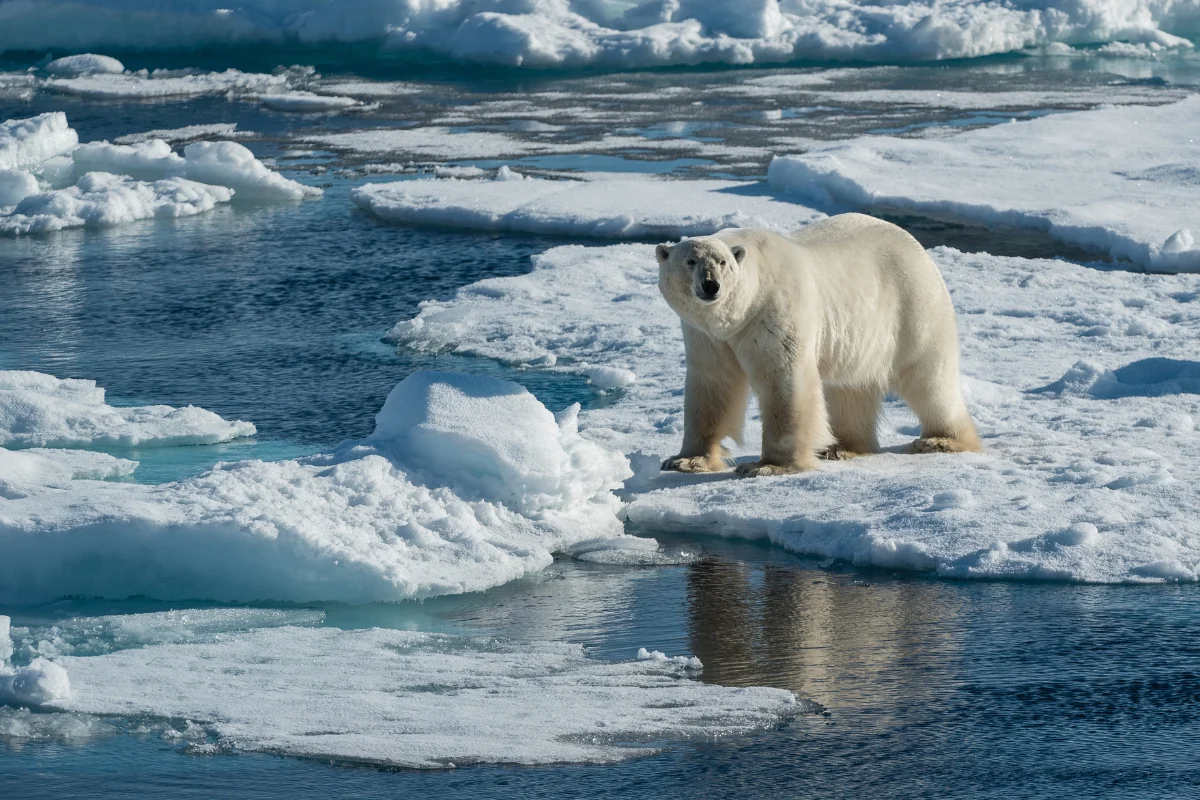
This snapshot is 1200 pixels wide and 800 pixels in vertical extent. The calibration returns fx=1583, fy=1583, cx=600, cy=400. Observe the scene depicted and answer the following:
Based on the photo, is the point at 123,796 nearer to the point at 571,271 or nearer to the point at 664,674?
the point at 664,674

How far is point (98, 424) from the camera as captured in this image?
6285 mm

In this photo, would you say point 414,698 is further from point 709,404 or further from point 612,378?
point 612,378

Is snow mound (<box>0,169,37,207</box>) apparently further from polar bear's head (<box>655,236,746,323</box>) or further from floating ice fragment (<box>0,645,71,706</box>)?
floating ice fragment (<box>0,645,71,706</box>)

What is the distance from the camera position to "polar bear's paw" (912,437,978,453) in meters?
5.98

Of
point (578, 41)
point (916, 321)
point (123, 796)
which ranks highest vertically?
point (578, 41)

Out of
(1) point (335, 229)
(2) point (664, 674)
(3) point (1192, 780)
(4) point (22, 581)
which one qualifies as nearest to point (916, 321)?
(2) point (664, 674)

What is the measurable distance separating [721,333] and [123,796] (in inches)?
111

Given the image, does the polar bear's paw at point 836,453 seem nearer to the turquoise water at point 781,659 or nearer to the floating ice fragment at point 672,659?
the turquoise water at point 781,659

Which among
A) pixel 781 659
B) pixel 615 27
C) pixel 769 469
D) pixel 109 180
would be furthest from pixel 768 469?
pixel 615 27

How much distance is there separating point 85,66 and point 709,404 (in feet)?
62.3

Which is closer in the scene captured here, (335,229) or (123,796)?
(123,796)

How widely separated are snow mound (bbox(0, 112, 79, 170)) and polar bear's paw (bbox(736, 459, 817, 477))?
10.00m

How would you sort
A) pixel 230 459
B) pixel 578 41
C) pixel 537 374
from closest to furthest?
pixel 230 459
pixel 537 374
pixel 578 41

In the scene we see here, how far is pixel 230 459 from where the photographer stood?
601 centimetres
